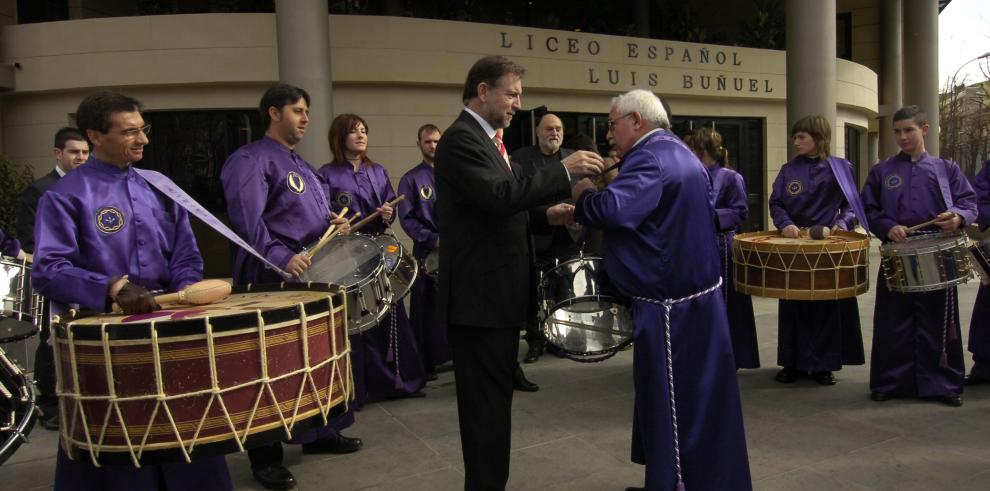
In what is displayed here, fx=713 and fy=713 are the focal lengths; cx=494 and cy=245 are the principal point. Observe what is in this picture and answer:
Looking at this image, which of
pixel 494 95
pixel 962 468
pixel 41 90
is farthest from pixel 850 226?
pixel 41 90

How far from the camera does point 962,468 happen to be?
3.69 metres

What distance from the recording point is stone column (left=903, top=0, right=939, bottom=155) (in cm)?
1639

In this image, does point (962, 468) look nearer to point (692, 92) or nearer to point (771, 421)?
point (771, 421)

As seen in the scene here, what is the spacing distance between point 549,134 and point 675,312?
9.59 ft

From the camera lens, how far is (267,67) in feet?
33.8

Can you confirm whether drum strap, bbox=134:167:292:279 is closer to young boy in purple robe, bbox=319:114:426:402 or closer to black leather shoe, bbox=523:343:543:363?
young boy in purple robe, bbox=319:114:426:402

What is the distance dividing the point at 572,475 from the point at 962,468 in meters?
2.01

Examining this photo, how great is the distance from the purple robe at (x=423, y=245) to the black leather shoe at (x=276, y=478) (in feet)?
7.29

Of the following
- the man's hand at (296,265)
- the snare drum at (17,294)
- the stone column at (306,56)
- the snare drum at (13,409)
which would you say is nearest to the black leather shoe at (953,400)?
the man's hand at (296,265)

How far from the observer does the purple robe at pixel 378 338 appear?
525cm

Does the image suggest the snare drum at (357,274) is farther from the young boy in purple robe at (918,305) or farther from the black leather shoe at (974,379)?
the black leather shoe at (974,379)

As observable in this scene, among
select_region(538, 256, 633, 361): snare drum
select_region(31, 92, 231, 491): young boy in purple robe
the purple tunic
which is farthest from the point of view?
select_region(538, 256, 633, 361): snare drum

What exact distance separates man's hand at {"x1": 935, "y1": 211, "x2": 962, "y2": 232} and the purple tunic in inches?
155

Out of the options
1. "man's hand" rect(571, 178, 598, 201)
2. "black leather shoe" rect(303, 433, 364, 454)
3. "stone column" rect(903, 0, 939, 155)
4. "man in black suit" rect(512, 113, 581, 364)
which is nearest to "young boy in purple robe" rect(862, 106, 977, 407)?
"man in black suit" rect(512, 113, 581, 364)
